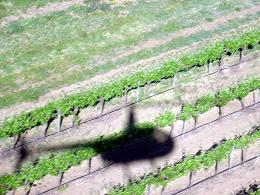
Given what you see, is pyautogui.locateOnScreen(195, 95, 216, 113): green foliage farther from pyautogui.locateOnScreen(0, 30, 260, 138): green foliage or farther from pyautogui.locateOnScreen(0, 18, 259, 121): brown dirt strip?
pyautogui.locateOnScreen(0, 18, 259, 121): brown dirt strip

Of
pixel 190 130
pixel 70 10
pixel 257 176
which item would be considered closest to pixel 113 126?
pixel 190 130

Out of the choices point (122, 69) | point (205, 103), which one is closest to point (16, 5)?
point (122, 69)

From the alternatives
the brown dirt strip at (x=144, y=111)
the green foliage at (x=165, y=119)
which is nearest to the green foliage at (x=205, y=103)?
the brown dirt strip at (x=144, y=111)

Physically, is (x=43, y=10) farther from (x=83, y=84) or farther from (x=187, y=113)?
(x=187, y=113)

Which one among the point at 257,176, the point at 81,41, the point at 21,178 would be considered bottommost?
the point at 257,176

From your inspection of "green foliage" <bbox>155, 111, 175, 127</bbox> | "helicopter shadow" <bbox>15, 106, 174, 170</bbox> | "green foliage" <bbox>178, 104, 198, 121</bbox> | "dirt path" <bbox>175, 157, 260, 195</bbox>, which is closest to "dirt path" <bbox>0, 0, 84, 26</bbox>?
"helicopter shadow" <bbox>15, 106, 174, 170</bbox>

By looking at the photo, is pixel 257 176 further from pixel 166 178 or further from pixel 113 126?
pixel 113 126

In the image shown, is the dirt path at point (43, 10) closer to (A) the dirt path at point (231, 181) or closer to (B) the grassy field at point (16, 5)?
(B) the grassy field at point (16, 5)

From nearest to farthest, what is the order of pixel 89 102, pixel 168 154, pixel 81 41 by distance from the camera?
pixel 168 154, pixel 89 102, pixel 81 41
